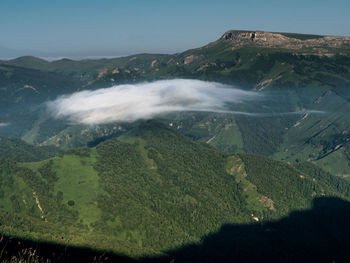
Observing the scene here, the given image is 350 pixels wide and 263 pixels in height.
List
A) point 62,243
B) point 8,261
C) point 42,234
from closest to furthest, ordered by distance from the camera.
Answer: point 8,261 < point 62,243 < point 42,234

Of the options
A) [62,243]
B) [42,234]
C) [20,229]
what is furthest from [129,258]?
[20,229]

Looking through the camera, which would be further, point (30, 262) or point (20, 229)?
point (20, 229)

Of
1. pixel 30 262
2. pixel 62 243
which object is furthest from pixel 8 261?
pixel 62 243

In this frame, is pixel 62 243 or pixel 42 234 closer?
pixel 62 243

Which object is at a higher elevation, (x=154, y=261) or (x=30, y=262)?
(x=30, y=262)

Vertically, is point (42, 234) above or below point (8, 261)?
below

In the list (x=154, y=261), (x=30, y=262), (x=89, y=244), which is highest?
(x=30, y=262)

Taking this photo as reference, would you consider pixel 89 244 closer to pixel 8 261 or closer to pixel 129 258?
pixel 129 258

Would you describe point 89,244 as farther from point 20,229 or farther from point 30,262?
point 30,262

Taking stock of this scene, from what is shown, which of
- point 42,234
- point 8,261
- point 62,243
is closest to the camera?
point 8,261
